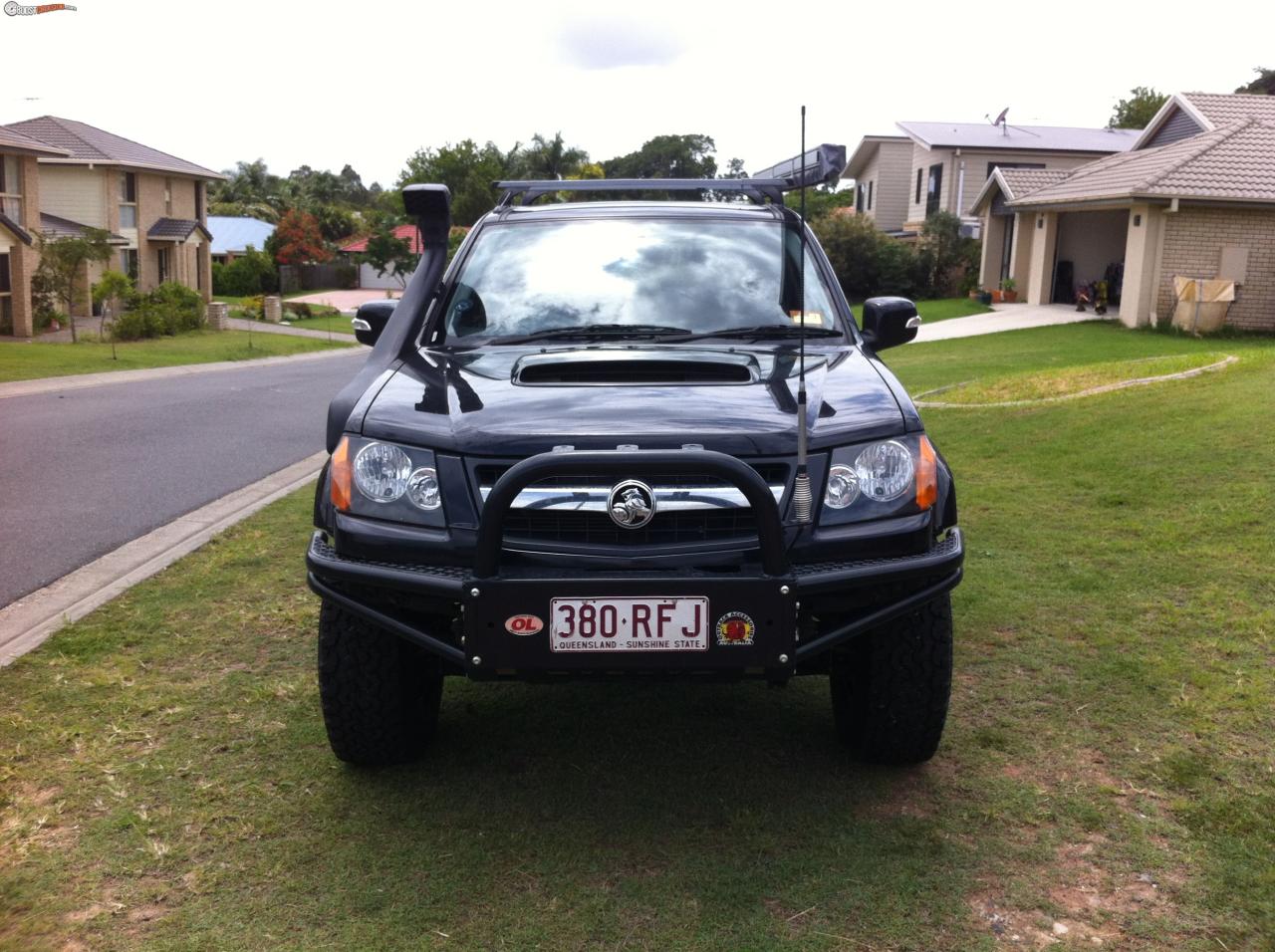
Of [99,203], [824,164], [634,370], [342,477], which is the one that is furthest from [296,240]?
[342,477]

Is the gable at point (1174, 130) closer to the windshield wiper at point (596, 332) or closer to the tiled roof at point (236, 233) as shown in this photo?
the windshield wiper at point (596, 332)

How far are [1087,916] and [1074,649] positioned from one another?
7.29 feet

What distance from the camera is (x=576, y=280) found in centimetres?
479

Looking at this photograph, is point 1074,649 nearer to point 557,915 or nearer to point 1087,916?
point 1087,916

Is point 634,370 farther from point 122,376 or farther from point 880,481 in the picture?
point 122,376

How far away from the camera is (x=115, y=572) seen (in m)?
6.70

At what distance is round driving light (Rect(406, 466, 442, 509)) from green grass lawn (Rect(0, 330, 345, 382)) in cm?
1875

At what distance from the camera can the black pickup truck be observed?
10.8 ft

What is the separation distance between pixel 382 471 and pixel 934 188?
41.8 m

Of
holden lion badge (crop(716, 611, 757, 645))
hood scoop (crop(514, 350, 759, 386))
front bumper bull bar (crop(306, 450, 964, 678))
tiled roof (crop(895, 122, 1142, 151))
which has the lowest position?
holden lion badge (crop(716, 611, 757, 645))

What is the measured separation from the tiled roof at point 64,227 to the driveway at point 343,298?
14.9m

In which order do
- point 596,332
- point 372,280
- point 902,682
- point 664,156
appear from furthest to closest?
point 664,156
point 372,280
point 596,332
point 902,682

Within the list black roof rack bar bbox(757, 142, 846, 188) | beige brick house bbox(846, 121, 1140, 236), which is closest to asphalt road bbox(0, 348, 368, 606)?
black roof rack bar bbox(757, 142, 846, 188)

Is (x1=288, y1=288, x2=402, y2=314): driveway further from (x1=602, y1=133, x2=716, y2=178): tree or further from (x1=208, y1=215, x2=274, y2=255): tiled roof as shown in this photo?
(x1=602, y1=133, x2=716, y2=178): tree
